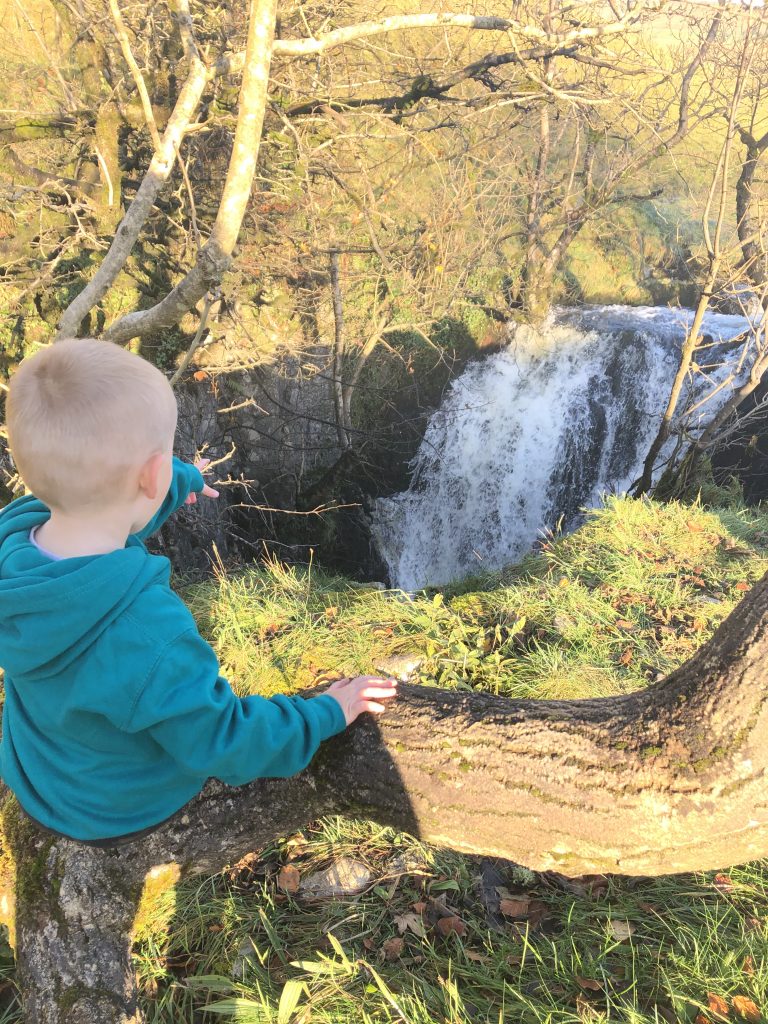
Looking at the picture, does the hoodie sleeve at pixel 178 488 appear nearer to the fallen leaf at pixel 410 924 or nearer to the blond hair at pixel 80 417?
the blond hair at pixel 80 417

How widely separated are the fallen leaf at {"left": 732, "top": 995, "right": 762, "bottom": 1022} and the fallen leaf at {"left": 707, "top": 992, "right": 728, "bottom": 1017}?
0.10 ft

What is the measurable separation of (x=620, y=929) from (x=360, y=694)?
4.05 feet

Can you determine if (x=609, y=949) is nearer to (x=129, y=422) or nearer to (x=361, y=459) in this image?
(x=129, y=422)

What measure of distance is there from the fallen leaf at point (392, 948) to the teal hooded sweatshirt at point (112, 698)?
0.97 meters

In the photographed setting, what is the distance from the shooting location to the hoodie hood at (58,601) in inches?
48.7

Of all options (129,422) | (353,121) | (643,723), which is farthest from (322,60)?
(643,723)

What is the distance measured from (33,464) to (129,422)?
0.23m

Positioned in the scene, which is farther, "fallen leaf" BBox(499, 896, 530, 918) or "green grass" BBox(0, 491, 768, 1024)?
"fallen leaf" BBox(499, 896, 530, 918)

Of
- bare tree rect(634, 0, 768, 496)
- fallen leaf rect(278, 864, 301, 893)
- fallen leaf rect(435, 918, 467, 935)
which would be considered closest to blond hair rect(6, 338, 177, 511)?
fallen leaf rect(278, 864, 301, 893)

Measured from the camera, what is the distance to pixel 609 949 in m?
1.81

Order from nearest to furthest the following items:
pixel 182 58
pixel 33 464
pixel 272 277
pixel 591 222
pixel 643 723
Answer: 1. pixel 33 464
2. pixel 643 723
3. pixel 182 58
4. pixel 272 277
5. pixel 591 222

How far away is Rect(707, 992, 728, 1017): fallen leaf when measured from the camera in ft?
5.26

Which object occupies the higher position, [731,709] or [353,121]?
[353,121]

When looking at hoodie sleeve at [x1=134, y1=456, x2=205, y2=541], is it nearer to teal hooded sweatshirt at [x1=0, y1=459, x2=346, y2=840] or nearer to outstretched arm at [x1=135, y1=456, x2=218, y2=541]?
outstretched arm at [x1=135, y1=456, x2=218, y2=541]
